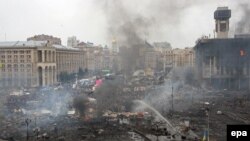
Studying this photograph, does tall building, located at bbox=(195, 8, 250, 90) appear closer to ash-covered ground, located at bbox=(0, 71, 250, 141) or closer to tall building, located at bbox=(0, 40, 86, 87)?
ash-covered ground, located at bbox=(0, 71, 250, 141)

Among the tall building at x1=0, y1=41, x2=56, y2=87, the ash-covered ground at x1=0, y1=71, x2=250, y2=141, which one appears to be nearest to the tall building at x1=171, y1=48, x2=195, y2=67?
the tall building at x1=0, y1=41, x2=56, y2=87

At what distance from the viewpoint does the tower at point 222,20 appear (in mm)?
76500

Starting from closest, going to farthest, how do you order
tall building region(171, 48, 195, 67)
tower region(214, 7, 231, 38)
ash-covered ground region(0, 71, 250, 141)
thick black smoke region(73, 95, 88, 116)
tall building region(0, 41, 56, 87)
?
ash-covered ground region(0, 71, 250, 141) < thick black smoke region(73, 95, 88, 116) < tall building region(0, 41, 56, 87) < tower region(214, 7, 231, 38) < tall building region(171, 48, 195, 67)

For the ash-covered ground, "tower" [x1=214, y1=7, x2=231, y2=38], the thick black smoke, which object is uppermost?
"tower" [x1=214, y1=7, x2=231, y2=38]

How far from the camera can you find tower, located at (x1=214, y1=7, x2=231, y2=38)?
76500mm

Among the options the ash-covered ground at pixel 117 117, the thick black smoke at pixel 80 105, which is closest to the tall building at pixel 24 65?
the ash-covered ground at pixel 117 117

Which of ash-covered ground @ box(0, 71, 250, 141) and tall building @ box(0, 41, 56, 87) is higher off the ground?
tall building @ box(0, 41, 56, 87)

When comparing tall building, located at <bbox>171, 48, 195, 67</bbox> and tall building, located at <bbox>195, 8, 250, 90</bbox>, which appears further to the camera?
tall building, located at <bbox>171, 48, 195, 67</bbox>

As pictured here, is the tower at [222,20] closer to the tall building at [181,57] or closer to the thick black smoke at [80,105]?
the tall building at [181,57]

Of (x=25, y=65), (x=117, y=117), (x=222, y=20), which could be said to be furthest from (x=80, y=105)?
(x=222, y=20)

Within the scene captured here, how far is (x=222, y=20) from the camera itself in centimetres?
7825

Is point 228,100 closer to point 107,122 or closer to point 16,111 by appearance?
point 107,122

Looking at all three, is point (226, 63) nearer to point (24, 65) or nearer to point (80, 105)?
point (80, 105)

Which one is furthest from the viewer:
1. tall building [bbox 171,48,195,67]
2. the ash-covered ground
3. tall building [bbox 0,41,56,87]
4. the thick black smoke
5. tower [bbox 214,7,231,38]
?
tall building [bbox 171,48,195,67]
